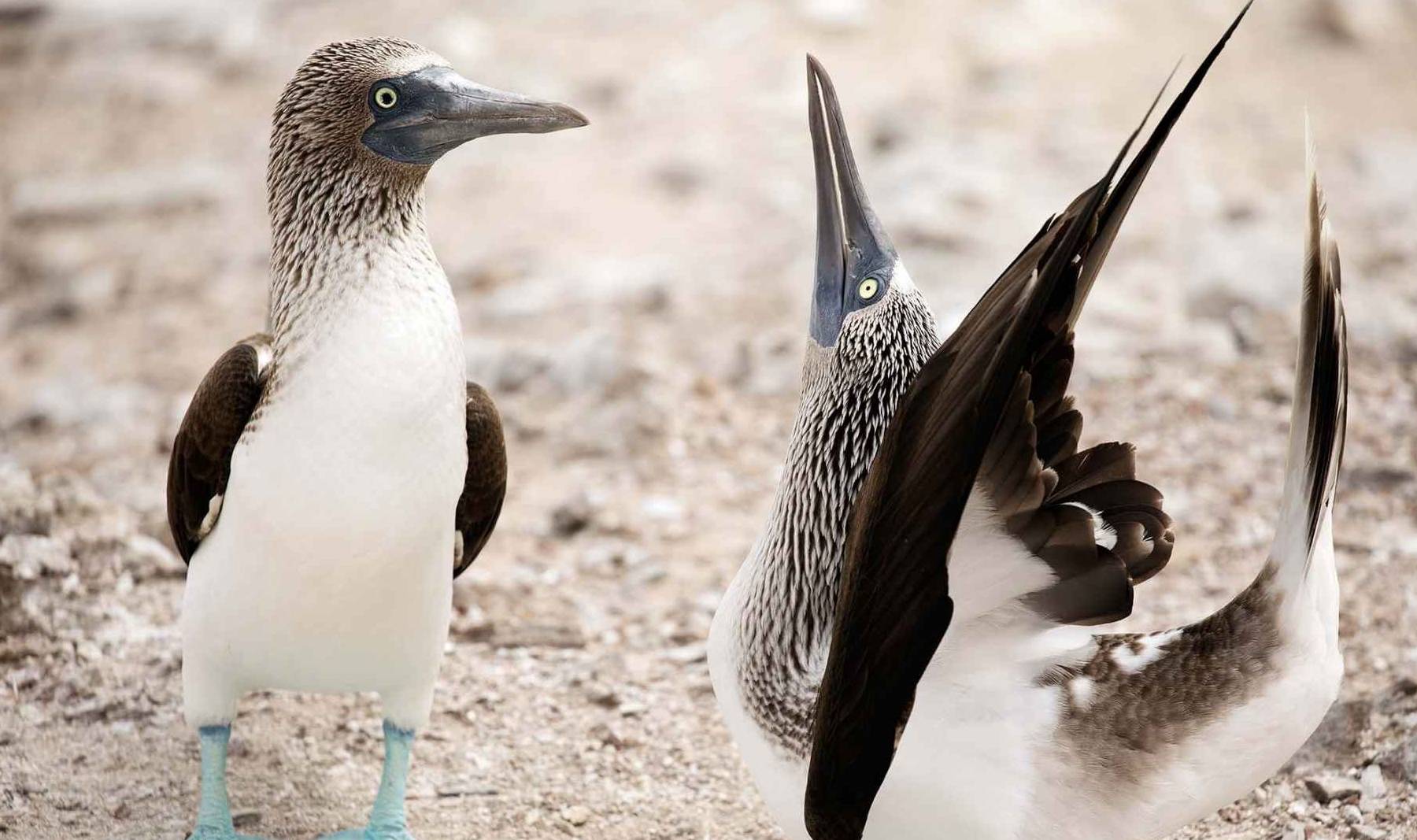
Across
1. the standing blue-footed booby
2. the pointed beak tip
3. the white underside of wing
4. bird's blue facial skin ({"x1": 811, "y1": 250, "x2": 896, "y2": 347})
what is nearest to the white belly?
the standing blue-footed booby

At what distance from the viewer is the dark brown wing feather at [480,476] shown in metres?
Answer: 4.12

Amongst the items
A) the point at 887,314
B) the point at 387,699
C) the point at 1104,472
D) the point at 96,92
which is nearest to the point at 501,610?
the point at 387,699

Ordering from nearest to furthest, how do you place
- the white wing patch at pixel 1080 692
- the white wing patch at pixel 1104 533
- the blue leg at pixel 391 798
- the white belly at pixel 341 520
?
1. the white wing patch at pixel 1080 692
2. the white wing patch at pixel 1104 533
3. the white belly at pixel 341 520
4. the blue leg at pixel 391 798

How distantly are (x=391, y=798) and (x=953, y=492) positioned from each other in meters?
2.08

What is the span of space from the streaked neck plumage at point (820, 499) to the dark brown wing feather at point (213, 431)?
4.39 feet

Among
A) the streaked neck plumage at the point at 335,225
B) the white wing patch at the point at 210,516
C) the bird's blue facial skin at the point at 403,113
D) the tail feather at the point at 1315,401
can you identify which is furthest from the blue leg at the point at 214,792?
the tail feather at the point at 1315,401

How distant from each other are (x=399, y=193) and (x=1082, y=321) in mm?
4313

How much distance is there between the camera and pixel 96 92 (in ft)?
36.0

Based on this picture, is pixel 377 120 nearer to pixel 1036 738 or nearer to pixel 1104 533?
pixel 1104 533

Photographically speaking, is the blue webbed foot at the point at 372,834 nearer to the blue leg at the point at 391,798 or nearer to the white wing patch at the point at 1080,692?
the blue leg at the point at 391,798

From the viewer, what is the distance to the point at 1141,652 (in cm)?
349

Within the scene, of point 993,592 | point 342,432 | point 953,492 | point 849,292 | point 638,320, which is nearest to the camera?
point 953,492

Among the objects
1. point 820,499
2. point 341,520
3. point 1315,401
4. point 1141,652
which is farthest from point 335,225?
point 1315,401

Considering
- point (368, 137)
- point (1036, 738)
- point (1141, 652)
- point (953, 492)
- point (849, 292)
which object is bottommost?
point (1036, 738)
